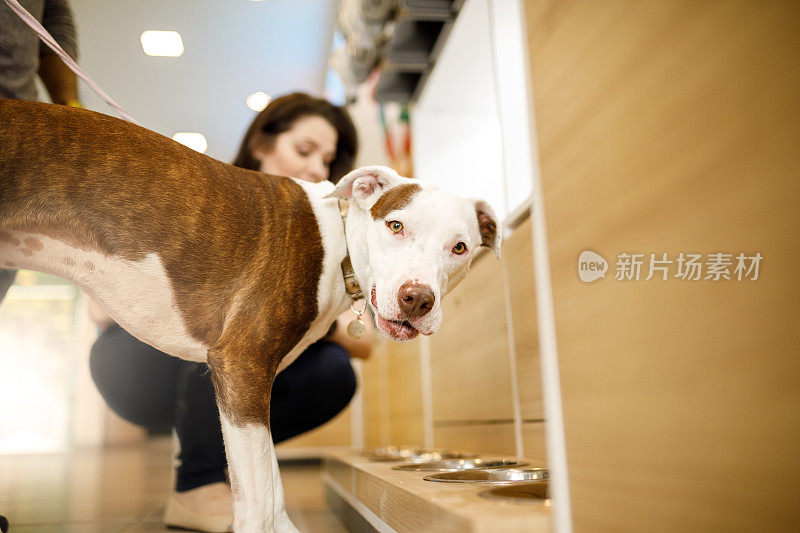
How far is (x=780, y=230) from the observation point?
943 millimetres

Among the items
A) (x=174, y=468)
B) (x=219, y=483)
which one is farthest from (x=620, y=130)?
(x=174, y=468)

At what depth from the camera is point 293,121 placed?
1.79m

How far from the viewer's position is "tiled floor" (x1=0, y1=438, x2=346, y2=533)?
150 centimetres

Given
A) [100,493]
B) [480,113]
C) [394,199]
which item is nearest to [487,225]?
[394,199]

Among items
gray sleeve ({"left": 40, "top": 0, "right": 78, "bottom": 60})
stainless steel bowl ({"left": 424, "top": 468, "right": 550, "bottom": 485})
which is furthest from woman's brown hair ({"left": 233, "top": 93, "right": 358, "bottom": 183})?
stainless steel bowl ({"left": 424, "top": 468, "right": 550, "bottom": 485})

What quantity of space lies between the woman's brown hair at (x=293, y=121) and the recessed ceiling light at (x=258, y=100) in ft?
0.12

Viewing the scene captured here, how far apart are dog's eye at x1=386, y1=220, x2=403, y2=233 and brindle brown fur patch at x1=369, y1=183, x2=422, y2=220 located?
3 cm

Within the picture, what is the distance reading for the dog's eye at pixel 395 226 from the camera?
128 centimetres

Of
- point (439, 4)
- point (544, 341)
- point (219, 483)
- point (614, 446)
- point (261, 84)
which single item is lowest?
point (219, 483)

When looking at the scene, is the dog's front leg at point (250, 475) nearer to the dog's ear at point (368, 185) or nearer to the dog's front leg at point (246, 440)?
the dog's front leg at point (246, 440)

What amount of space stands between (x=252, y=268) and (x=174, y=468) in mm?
922

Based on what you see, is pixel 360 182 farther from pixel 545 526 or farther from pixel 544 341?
pixel 545 526

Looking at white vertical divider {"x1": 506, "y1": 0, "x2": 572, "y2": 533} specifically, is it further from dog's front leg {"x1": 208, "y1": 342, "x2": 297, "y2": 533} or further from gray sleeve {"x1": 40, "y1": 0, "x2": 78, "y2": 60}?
gray sleeve {"x1": 40, "y1": 0, "x2": 78, "y2": 60}

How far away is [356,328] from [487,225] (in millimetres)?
412
